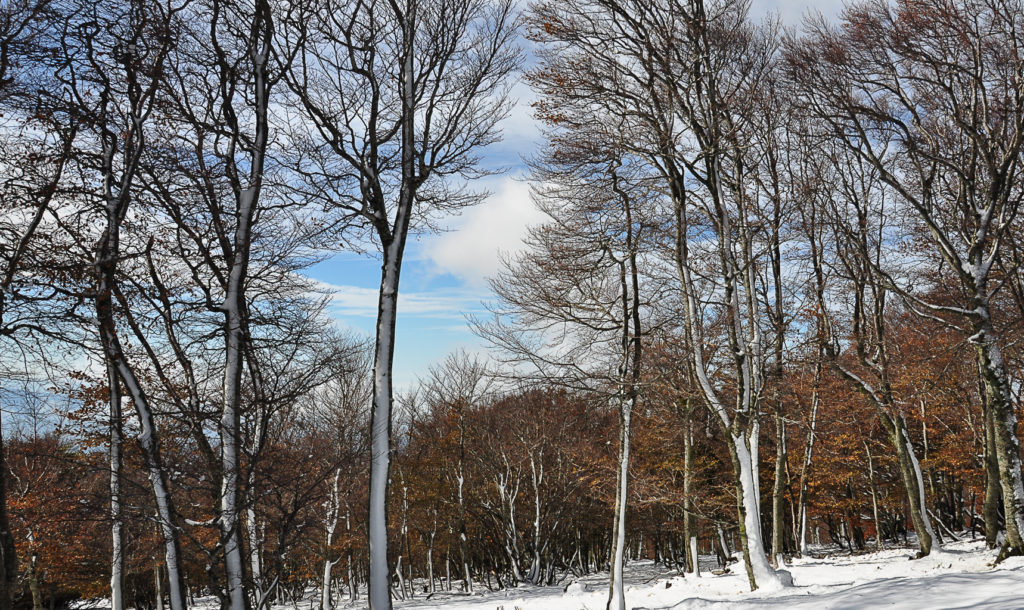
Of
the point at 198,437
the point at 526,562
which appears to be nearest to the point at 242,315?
the point at 198,437

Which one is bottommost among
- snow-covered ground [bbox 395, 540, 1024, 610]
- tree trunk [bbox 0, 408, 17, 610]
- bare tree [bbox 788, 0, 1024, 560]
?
snow-covered ground [bbox 395, 540, 1024, 610]

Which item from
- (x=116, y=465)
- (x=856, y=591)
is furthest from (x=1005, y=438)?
(x=116, y=465)

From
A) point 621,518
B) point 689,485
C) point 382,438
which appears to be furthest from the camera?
point 689,485

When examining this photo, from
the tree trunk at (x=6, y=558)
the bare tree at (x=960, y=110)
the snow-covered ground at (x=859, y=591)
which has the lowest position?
the snow-covered ground at (x=859, y=591)

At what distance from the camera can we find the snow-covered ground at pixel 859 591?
23.0ft

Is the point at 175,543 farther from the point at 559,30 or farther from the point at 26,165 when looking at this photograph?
the point at 559,30

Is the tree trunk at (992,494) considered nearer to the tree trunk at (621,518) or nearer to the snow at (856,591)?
the snow at (856,591)

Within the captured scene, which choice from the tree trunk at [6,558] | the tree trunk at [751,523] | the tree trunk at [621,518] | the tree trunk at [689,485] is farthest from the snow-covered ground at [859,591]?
the tree trunk at [6,558]

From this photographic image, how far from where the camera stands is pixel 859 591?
8133mm

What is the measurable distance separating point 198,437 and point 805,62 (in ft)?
43.0

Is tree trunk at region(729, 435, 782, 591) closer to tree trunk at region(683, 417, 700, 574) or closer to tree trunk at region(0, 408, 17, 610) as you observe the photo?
tree trunk at region(683, 417, 700, 574)

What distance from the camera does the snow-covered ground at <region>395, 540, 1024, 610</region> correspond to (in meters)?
7.00

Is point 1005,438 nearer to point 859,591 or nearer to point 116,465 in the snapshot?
point 859,591

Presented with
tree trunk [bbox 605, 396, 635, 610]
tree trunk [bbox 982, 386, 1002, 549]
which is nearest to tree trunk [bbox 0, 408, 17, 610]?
tree trunk [bbox 605, 396, 635, 610]
